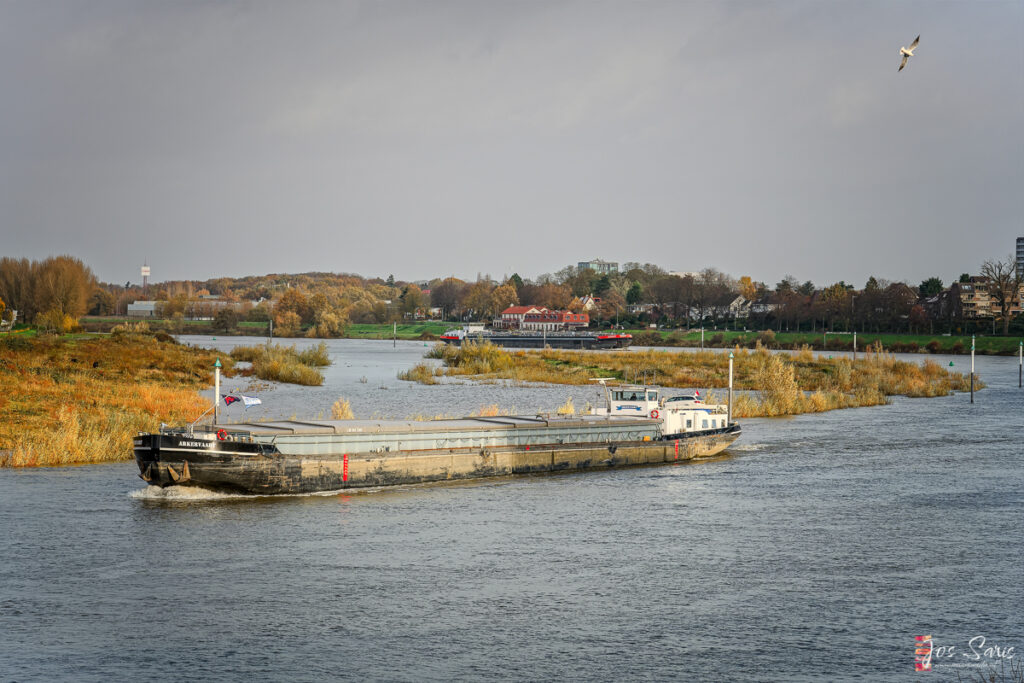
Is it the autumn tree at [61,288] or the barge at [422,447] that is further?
the autumn tree at [61,288]

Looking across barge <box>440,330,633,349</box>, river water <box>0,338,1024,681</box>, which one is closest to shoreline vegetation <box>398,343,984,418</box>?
river water <box>0,338,1024,681</box>

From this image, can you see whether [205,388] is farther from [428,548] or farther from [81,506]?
[428,548]

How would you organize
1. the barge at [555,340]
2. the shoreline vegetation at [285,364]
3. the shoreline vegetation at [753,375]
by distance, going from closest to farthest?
the shoreline vegetation at [753,375]
the shoreline vegetation at [285,364]
the barge at [555,340]

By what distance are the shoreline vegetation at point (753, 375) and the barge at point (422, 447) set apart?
2004 centimetres

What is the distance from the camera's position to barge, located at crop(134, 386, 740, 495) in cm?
3278

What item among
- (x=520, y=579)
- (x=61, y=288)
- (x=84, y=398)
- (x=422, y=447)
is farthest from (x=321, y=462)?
(x=61, y=288)

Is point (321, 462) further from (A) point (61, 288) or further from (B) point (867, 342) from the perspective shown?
(B) point (867, 342)

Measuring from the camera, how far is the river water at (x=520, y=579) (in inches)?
758

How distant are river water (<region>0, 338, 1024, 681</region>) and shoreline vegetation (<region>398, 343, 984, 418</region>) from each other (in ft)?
94.8

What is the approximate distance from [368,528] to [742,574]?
37.5 feet

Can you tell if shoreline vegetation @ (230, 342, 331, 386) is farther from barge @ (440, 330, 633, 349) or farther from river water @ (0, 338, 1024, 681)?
barge @ (440, 330, 633, 349)

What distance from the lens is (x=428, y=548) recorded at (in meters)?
27.7

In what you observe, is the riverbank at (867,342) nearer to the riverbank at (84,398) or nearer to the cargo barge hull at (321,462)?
the riverbank at (84,398)

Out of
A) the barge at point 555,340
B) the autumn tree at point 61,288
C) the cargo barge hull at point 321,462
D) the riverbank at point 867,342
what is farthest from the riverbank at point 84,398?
the barge at point 555,340
